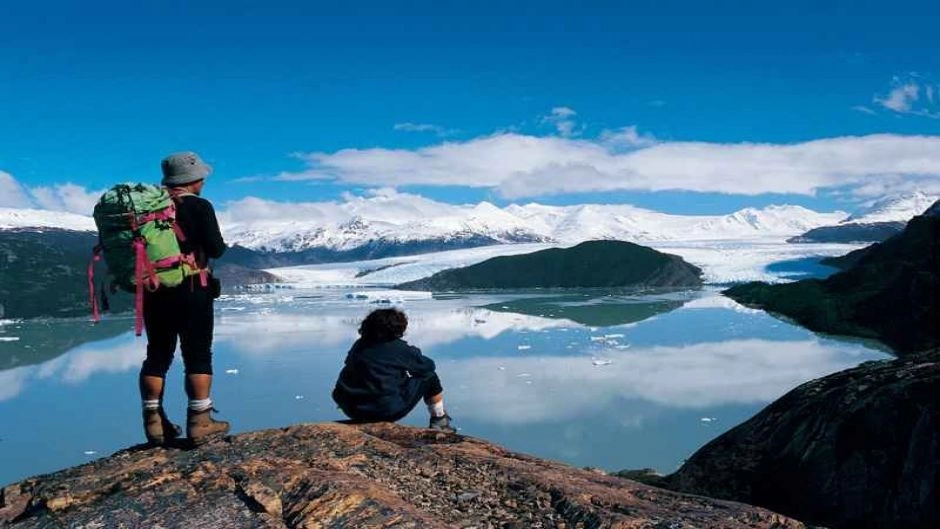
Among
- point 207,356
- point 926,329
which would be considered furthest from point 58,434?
point 926,329

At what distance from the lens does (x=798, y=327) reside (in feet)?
132

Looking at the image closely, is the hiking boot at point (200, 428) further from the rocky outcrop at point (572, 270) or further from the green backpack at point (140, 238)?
the rocky outcrop at point (572, 270)

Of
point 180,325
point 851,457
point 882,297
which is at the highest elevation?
point 180,325

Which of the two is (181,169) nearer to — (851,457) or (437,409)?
(437,409)

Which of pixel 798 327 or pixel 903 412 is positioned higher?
pixel 903 412

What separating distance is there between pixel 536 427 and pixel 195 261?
1405 cm

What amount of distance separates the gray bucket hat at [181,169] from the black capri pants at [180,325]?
619mm

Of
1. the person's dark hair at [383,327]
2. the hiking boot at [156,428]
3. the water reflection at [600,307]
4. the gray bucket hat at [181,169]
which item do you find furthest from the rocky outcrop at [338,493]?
the water reflection at [600,307]

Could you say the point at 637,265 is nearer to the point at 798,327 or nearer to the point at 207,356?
the point at 798,327

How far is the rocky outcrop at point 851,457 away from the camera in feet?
15.4

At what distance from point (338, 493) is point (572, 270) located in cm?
9114

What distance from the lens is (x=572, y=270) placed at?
93375 millimetres

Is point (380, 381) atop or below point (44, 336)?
atop

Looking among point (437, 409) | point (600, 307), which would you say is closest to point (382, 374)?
point (437, 409)
